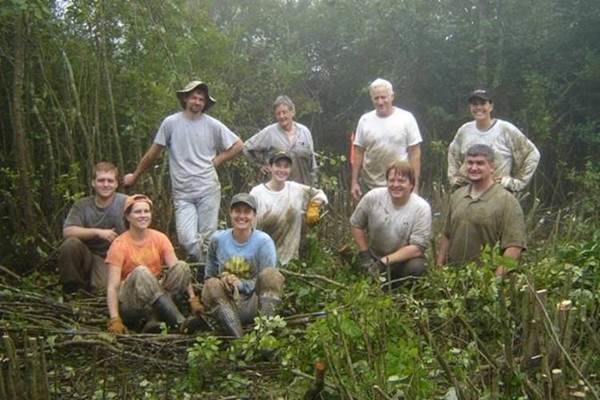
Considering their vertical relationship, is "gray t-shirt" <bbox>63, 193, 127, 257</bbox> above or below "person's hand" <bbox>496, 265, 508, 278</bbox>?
above

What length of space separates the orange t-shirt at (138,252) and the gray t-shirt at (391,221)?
146 cm

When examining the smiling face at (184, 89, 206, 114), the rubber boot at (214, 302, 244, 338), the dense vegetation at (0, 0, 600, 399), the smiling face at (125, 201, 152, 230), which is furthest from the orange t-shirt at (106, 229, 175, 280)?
the smiling face at (184, 89, 206, 114)

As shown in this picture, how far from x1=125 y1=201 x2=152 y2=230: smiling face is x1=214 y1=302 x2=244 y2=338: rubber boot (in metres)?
0.87

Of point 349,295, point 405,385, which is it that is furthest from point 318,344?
point 405,385

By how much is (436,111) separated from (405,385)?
494 inches

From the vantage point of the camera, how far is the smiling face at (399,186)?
6.20 m

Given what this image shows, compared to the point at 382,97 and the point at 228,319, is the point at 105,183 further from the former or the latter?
the point at 382,97

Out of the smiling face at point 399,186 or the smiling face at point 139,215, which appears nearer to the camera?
the smiling face at point 139,215

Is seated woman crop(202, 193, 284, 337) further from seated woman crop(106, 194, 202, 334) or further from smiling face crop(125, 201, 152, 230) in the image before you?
smiling face crop(125, 201, 152, 230)

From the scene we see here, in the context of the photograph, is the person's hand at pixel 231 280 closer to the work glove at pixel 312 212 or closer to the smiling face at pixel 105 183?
the work glove at pixel 312 212

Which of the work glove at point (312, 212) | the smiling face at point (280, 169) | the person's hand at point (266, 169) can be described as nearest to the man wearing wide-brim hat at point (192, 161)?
the person's hand at point (266, 169)

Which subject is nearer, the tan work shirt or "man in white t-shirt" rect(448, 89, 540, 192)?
the tan work shirt

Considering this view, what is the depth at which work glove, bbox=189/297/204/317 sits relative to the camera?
5.48 metres

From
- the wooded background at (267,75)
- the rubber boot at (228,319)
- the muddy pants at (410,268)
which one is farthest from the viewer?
the wooded background at (267,75)
